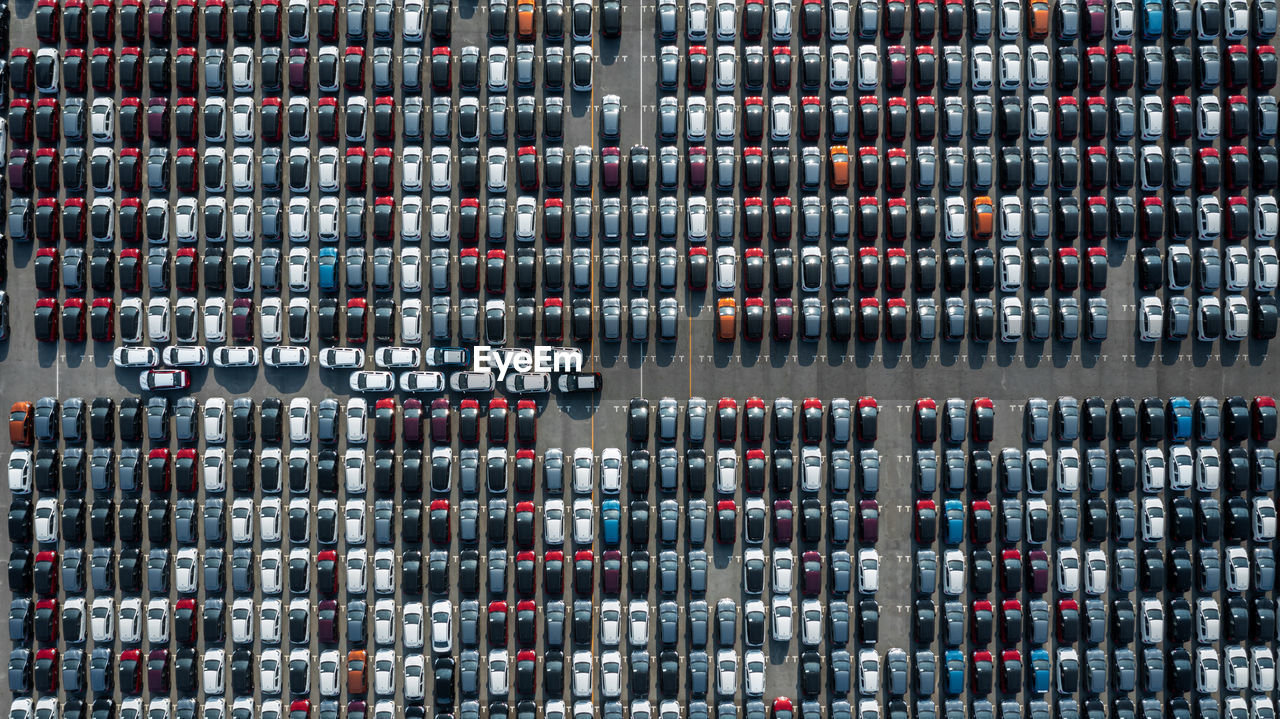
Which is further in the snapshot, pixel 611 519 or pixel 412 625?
pixel 412 625

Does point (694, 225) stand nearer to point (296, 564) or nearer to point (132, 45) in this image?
point (296, 564)

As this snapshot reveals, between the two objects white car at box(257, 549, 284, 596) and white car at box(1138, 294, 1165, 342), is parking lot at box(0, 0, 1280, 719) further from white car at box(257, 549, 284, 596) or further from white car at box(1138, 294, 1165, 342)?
white car at box(257, 549, 284, 596)

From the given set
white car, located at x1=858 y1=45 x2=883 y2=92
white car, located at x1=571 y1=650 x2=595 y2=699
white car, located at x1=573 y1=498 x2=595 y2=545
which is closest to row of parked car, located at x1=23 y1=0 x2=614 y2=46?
white car, located at x1=858 y1=45 x2=883 y2=92

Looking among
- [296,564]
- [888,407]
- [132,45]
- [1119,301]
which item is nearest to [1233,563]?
[1119,301]

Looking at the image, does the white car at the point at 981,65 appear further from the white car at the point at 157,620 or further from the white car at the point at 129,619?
the white car at the point at 129,619

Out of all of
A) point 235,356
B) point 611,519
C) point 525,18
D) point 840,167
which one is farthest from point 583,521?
point 525,18

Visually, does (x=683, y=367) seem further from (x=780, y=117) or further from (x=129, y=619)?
(x=129, y=619)
